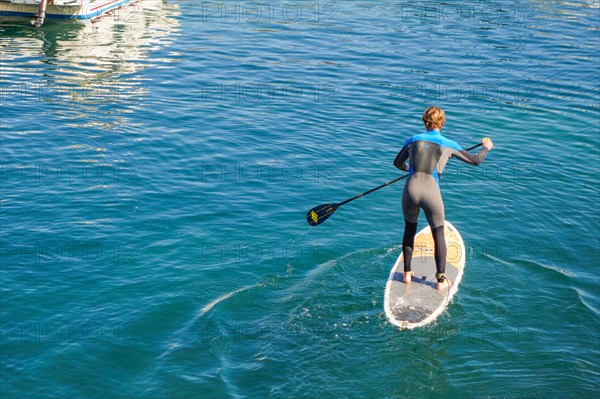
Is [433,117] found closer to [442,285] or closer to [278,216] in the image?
[442,285]

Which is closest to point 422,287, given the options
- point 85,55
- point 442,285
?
point 442,285

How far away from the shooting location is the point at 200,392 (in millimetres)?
11031

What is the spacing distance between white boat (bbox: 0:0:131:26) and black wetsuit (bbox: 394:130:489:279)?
25.3 m

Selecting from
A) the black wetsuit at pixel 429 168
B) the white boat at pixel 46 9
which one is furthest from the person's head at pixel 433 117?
the white boat at pixel 46 9

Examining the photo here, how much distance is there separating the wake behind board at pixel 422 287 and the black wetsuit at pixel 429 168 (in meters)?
0.90

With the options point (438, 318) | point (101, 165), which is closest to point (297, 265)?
point (438, 318)

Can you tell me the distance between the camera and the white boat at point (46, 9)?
3303 cm

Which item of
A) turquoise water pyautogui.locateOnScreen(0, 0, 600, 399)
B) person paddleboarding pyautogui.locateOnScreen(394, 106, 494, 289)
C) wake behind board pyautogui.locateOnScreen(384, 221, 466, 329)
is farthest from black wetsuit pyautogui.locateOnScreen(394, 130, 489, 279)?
turquoise water pyautogui.locateOnScreen(0, 0, 600, 399)

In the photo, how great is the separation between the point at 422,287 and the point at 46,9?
26421mm

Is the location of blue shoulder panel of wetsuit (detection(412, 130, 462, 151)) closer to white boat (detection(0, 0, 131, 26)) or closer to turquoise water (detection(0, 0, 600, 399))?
turquoise water (detection(0, 0, 600, 399))

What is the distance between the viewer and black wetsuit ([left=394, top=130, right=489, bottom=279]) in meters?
12.1

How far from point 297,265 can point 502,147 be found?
8.84 metres

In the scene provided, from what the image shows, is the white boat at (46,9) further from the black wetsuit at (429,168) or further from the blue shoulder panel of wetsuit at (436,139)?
the blue shoulder panel of wetsuit at (436,139)

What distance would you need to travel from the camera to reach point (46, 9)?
110ft
